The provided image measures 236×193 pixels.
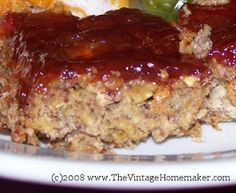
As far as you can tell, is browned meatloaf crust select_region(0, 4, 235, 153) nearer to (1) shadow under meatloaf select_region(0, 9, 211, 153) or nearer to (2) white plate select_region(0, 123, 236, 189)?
(1) shadow under meatloaf select_region(0, 9, 211, 153)

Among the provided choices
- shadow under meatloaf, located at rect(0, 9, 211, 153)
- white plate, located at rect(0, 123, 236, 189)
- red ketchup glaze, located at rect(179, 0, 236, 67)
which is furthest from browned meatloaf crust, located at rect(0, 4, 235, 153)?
white plate, located at rect(0, 123, 236, 189)

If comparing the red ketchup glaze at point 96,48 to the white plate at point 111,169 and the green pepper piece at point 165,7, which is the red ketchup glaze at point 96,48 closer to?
the white plate at point 111,169

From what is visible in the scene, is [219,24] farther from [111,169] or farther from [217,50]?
[111,169]

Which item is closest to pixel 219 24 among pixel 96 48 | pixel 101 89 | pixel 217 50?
pixel 217 50

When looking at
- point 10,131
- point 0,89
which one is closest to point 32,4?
point 0,89

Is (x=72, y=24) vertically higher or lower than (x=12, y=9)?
lower

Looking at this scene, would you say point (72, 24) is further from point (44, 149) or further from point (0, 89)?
point (44, 149)

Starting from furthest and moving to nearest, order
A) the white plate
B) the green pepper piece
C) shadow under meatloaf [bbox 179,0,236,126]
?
1. the green pepper piece
2. shadow under meatloaf [bbox 179,0,236,126]
3. the white plate

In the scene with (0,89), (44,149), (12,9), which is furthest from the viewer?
(12,9)
